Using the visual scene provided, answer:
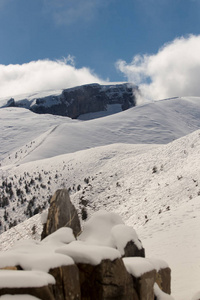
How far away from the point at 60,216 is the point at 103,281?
7.92 meters

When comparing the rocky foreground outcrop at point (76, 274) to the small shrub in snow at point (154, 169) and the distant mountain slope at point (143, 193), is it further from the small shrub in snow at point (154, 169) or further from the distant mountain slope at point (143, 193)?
the small shrub in snow at point (154, 169)

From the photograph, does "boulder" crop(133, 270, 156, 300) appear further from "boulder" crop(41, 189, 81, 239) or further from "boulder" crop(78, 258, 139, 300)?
"boulder" crop(41, 189, 81, 239)

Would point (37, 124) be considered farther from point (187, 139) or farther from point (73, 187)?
point (187, 139)

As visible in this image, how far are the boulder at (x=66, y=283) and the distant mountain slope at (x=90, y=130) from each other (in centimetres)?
4804

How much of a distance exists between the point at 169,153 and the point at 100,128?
48.9m

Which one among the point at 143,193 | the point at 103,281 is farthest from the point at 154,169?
the point at 103,281

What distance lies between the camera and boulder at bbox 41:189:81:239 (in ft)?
43.1

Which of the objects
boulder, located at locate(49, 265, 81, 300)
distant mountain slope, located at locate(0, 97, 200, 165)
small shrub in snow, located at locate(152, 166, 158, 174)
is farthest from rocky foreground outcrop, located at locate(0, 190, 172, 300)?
distant mountain slope, located at locate(0, 97, 200, 165)

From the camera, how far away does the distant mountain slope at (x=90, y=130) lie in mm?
61819

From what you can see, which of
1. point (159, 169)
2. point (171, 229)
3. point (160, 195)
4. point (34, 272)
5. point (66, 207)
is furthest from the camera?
point (159, 169)

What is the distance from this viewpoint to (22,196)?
3322cm

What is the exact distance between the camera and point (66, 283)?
5188mm

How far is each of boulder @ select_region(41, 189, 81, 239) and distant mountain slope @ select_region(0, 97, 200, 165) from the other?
39.4 m

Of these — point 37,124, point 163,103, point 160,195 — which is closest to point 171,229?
point 160,195
